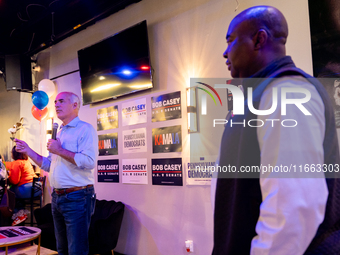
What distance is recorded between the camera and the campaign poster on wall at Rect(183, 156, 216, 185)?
9.47 feet

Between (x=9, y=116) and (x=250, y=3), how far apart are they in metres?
5.73

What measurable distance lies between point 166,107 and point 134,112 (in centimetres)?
58

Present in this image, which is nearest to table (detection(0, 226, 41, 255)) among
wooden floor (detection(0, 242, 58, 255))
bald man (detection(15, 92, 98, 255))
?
bald man (detection(15, 92, 98, 255))

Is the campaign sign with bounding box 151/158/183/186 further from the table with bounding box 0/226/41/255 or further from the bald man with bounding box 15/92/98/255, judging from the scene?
the table with bounding box 0/226/41/255

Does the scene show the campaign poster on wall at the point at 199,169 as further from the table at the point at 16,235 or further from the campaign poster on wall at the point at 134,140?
the table at the point at 16,235

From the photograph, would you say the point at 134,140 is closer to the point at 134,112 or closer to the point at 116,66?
the point at 134,112

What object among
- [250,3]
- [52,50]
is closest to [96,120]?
[52,50]

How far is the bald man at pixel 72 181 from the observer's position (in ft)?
7.54

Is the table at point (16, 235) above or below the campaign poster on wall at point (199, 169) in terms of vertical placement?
below

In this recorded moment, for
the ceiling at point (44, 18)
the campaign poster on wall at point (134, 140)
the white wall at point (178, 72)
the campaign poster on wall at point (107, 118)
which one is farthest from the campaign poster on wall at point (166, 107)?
the ceiling at point (44, 18)

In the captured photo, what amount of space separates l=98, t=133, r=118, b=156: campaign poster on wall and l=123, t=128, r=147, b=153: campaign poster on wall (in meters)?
0.19

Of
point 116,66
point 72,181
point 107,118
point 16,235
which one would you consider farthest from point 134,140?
point 16,235

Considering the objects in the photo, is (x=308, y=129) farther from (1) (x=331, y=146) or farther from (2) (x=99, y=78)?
(2) (x=99, y=78)

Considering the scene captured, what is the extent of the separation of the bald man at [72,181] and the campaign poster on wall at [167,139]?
3.18ft
